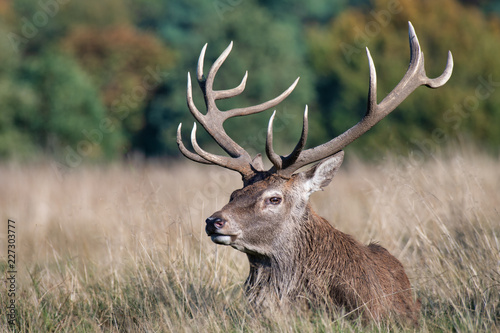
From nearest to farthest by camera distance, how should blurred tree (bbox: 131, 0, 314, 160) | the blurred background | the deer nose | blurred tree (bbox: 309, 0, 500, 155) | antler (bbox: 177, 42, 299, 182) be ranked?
the deer nose → antler (bbox: 177, 42, 299, 182) → blurred tree (bbox: 131, 0, 314, 160) → the blurred background → blurred tree (bbox: 309, 0, 500, 155)

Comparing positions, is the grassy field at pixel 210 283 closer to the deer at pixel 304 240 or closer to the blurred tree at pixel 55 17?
the deer at pixel 304 240

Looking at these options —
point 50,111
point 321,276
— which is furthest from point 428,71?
point 321,276

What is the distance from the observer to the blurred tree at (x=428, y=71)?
26.5 m

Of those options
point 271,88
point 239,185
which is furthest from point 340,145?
point 271,88

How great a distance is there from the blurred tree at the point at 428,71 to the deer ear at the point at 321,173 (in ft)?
65.9

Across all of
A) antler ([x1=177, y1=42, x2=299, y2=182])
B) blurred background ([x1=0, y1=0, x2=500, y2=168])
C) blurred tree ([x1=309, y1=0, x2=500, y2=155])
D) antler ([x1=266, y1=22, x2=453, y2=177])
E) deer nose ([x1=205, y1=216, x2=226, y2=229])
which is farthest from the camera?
blurred tree ([x1=309, y1=0, x2=500, y2=155])

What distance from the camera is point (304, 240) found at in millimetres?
4703

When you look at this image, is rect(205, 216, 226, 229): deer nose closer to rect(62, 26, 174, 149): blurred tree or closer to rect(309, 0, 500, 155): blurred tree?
rect(309, 0, 500, 155): blurred tree

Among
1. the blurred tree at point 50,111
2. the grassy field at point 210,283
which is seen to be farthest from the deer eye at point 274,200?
the blurred tree at point 50,111

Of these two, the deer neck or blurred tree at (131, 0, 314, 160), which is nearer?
the deer neck

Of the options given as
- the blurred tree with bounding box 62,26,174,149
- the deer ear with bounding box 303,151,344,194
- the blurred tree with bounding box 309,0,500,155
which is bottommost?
the deer ear with bounding box 303,151,344,194

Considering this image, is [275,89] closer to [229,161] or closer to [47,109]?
[47,109]

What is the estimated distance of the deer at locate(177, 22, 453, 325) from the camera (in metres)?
4.47

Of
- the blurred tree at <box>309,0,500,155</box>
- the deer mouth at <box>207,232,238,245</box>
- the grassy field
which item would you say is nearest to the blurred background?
the blurred tree at <box>309,0,500,155</box>
